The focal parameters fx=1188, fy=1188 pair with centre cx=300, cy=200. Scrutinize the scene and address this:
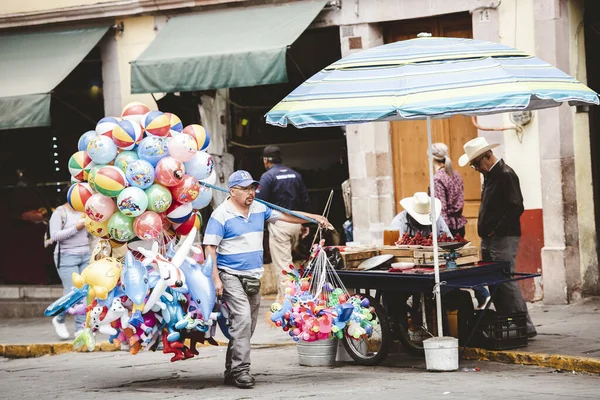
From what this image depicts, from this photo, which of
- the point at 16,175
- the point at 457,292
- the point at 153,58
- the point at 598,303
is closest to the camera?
the point at 457,292

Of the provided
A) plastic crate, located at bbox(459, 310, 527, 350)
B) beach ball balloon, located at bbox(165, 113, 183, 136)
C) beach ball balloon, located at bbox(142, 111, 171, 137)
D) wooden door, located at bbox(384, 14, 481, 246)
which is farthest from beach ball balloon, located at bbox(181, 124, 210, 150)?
wooden door, located at bbox(384, 14, 481, 246)

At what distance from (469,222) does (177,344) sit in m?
6.27

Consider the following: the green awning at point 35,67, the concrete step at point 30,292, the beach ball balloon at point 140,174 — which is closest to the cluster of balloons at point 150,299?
the beach ball balloon at point 140,174

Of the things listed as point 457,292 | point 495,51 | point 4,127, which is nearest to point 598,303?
point 457,292

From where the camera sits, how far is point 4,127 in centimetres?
1683

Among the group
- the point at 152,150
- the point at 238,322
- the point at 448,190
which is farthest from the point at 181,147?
the point at 448,190

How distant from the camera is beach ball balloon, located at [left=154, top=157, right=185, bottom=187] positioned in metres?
9.95

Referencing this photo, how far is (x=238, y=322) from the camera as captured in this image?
32.8ft

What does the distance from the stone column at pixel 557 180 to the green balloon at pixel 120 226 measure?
5934mm

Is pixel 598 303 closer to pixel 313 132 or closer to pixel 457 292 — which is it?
pixel 457 292

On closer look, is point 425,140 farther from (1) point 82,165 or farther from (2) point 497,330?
(1) point 82,165

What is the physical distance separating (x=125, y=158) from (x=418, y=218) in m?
3.12

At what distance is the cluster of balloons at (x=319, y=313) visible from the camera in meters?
10.2

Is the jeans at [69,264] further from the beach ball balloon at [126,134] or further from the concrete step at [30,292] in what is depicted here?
the beach ball balloon at [126,134]
